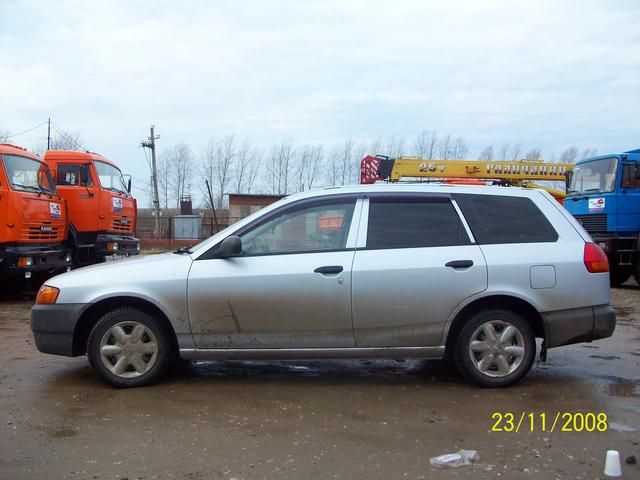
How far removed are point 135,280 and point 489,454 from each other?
9.91 feet

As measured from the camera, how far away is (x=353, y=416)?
4.29m

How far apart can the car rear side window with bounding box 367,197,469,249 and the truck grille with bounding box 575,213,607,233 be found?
9566 millimetres

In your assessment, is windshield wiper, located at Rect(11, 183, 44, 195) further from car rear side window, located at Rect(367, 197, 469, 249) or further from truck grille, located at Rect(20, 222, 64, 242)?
car rear side window, located at Rect(367, 197, 469, 249)

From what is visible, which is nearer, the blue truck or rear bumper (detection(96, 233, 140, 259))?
rear bumper (detection(96, 233, 140, 259))

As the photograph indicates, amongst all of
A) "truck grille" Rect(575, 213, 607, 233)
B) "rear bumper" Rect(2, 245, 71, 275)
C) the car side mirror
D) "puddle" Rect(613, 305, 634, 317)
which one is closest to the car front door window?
the car side mirror

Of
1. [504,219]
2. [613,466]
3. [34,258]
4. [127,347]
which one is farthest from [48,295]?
[34,258]

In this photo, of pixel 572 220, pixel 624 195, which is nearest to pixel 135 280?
pixel 572 220

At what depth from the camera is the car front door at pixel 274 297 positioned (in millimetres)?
4742

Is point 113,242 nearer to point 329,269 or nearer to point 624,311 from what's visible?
point 329,269

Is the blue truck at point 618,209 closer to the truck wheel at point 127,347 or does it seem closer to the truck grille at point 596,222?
the truck grille at point 596,222

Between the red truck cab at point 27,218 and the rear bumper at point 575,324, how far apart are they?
8437 millimetres

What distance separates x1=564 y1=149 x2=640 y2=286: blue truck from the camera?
12.9 m

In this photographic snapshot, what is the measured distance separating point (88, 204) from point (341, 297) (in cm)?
934

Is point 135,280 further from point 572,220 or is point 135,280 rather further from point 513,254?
point 572,220
